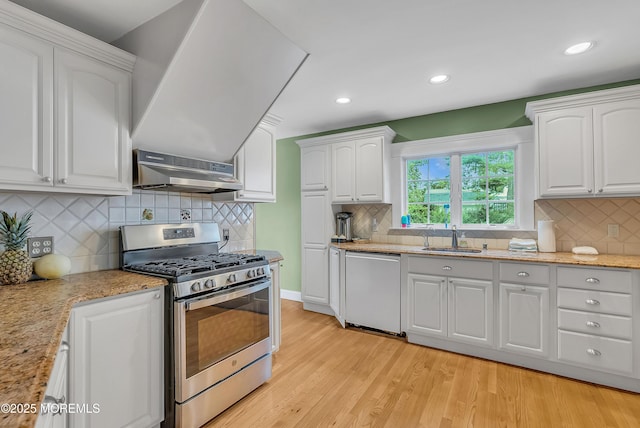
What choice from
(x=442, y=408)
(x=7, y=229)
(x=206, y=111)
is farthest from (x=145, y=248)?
(x=442, y=408)

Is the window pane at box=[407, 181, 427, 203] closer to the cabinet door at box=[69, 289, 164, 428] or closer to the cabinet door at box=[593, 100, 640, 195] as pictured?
the cabinet door at box=[593, 100, 640, 195]

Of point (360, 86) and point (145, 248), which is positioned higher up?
point (360, 86)

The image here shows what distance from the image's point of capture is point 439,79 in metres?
2.69

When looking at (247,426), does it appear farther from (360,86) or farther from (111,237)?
(360,86)

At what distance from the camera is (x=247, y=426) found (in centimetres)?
187

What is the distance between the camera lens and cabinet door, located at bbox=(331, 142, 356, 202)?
372cm

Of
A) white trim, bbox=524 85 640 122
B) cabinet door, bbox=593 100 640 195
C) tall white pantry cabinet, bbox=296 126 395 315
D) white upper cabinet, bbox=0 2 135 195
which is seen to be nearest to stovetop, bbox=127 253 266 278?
white upper cabinet, bbox=0 2 135 195

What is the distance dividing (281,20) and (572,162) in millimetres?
2613

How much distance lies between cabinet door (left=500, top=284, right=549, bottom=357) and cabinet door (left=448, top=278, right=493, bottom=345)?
105 millimetres

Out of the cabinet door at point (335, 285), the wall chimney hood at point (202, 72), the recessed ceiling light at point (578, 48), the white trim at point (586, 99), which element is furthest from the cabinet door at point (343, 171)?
the recessed ceiling light at point (578, 48)

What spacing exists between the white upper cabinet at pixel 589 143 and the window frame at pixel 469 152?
0.33 meters

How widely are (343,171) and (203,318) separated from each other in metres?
2.43

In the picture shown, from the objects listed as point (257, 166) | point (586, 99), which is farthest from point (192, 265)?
point (586, 99)

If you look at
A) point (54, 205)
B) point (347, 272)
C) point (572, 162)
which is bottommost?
point (347, 272)
